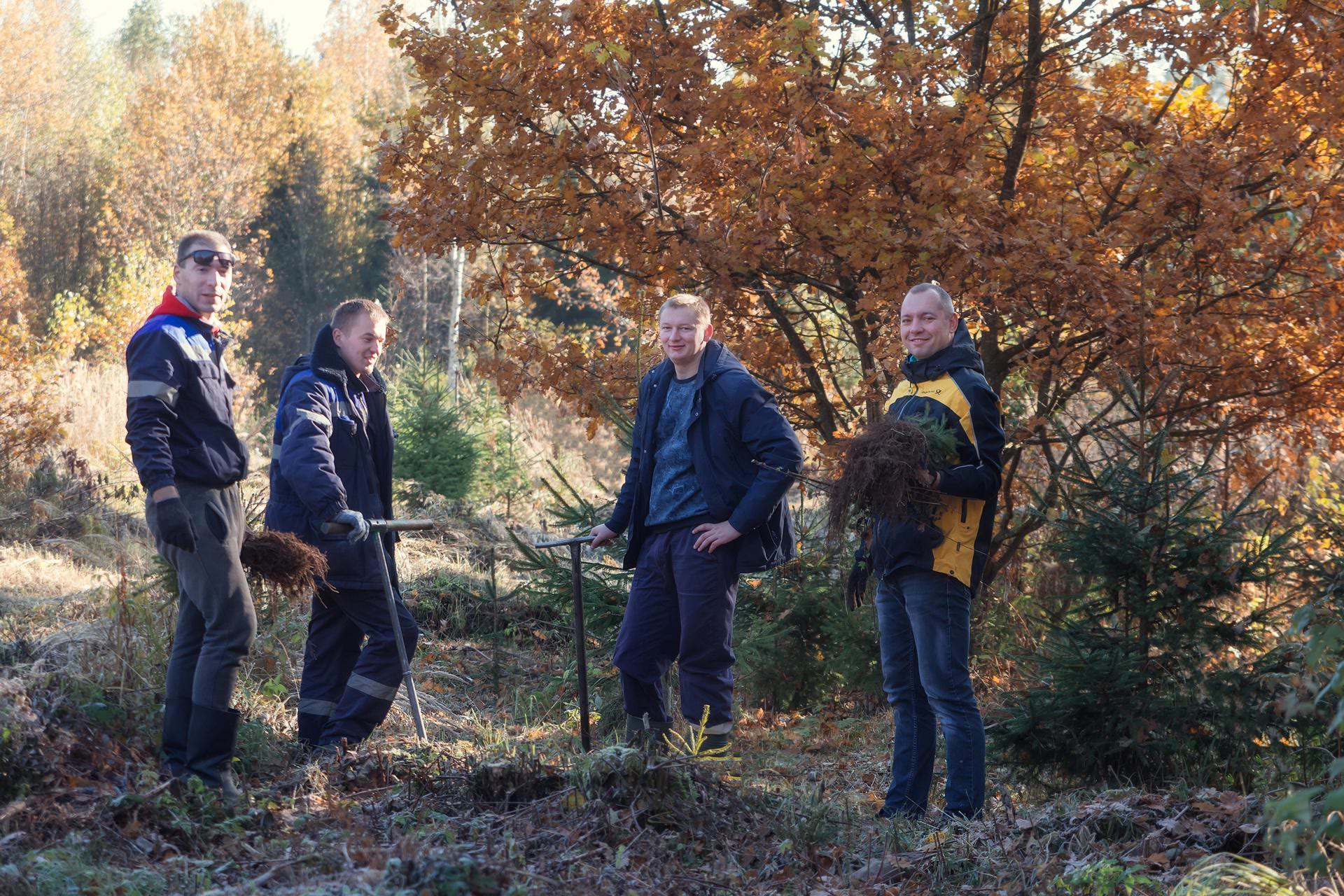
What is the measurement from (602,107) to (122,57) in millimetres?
48619

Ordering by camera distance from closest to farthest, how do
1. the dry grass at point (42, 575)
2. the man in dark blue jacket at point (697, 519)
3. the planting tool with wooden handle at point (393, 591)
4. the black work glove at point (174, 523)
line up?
1. the black work glove at point (174, 523)
2. the man in dark blue jacket at point (697, 519)
3. the planting tool with wooden handle at point (393, 591)
4. the dry grass at point (42, 575)

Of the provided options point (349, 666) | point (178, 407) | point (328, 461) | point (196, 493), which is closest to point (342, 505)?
point (328, 461)

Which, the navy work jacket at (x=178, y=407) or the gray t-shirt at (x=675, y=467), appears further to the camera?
the gray t-shirt at (x=675, y=467)

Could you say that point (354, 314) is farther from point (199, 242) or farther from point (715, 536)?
point (715, 536)

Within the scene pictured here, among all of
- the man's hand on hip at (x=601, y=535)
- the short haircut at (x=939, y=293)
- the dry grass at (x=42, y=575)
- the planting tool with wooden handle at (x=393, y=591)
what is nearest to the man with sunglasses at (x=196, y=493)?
the planting tool with wooden handle at (x=393, y=591)

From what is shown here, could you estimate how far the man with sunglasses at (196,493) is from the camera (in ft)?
13.6

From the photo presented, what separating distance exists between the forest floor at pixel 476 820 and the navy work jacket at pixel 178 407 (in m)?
1.04

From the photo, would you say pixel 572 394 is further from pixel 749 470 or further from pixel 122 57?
pixel 122 57

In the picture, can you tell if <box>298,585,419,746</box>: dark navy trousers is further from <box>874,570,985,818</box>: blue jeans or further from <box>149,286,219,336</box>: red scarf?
<box>874,570,985,818</box>: blue jeans

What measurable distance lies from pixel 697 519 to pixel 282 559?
5.31ft

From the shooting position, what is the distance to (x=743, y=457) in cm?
486

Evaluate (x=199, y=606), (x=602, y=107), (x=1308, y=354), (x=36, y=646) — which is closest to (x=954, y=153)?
(x=602, y=107)

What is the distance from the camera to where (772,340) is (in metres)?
8.02

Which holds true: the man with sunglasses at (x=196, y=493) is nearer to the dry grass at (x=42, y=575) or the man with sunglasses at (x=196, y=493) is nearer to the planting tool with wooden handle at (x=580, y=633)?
the planting tool with wooden handle at (x=580, y=633)
